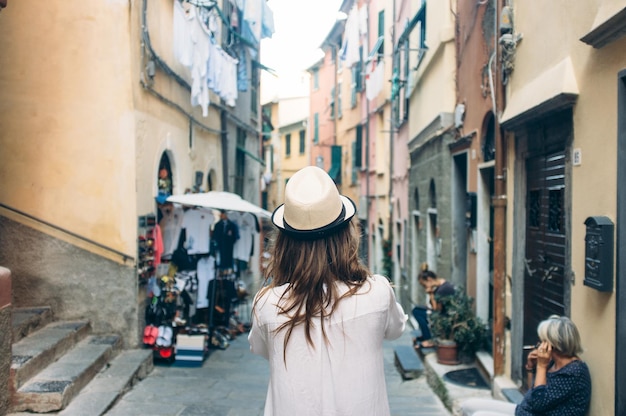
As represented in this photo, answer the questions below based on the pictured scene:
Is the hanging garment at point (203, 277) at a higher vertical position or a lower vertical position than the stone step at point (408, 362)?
higher

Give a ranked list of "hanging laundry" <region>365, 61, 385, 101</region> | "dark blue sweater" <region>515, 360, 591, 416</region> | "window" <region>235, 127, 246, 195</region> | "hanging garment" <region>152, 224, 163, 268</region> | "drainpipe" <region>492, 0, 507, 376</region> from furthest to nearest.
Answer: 1. "window" <region>235, 127, 246, 195</region>
2. "hanging laundry" <region>365, 61, 385, 101</region>
3. "hanging garment" <region>152, 224, 163, 268</region>
4. "drainpipe" <region>492, 0, 507, 376</region>
5. "dark blue sweater" <region>515, 360, 591, 416</region>

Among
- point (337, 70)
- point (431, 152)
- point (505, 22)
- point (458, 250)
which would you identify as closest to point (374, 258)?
point (337, 70)

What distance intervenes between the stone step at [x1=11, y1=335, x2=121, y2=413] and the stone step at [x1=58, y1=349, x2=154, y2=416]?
70mm

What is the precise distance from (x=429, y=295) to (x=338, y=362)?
294 inches

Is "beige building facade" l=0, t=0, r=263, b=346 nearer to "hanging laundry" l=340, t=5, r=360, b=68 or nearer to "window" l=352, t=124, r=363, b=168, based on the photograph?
"hanging laundry" l=340, t=5, r=360, b=68

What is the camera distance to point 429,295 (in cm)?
948

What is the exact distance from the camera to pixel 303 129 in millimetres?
39844

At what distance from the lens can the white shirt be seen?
220 centimetres

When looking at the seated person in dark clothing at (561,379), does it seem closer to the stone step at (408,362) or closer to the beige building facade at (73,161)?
the stone step at (408,362)

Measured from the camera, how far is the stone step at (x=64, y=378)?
5.80m

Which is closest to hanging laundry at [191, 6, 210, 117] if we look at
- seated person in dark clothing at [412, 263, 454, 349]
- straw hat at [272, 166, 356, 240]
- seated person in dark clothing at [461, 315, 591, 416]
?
seated person in dark clothing at [412, 263, 454, 349]

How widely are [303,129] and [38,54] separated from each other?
3193 centimetres

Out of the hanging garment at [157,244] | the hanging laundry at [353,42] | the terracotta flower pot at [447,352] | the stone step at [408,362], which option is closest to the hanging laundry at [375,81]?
the hanging laundry at [353,42]

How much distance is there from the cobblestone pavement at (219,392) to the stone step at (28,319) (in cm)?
126
